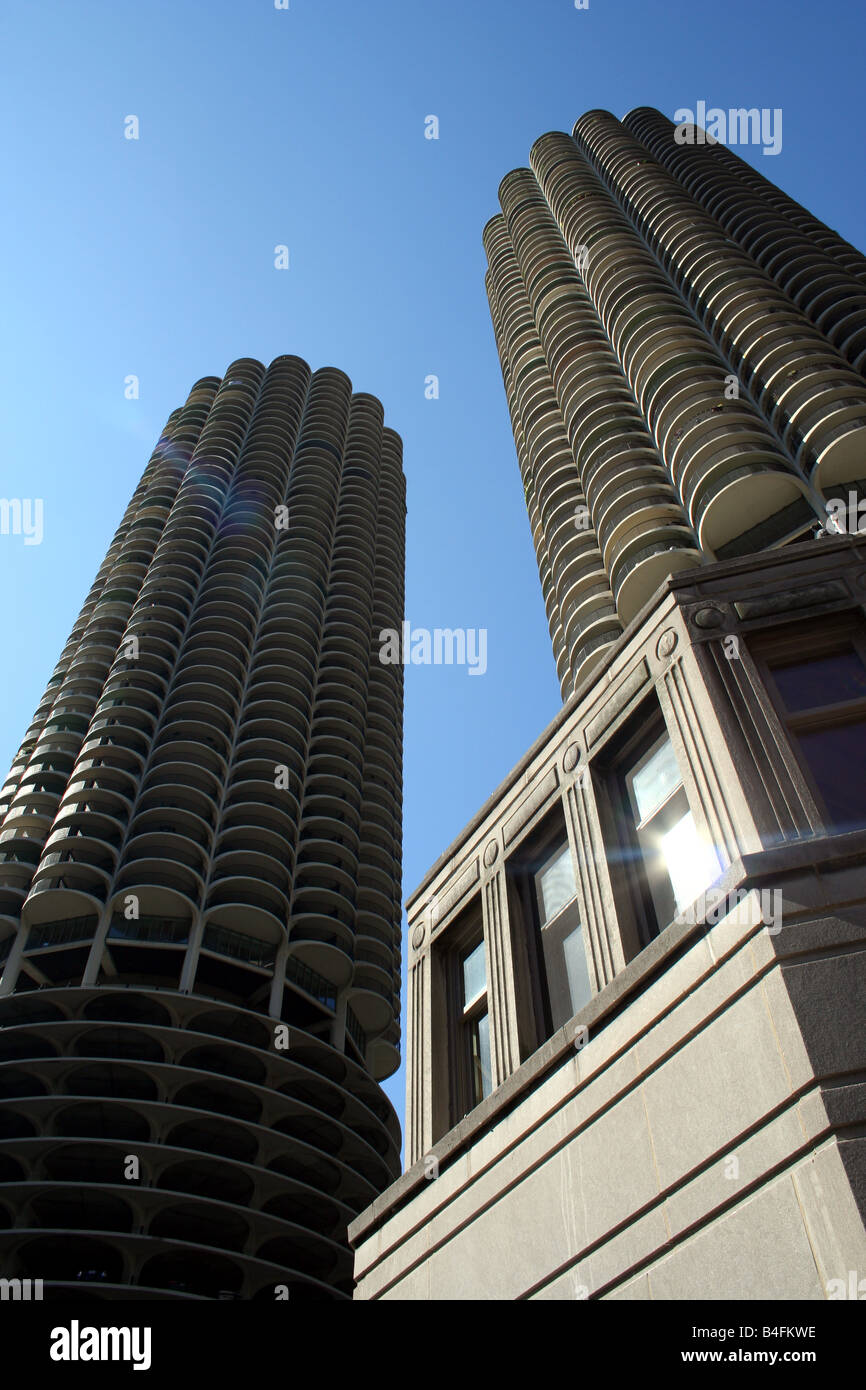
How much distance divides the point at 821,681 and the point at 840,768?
1278mm

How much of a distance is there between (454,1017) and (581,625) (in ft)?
56.4

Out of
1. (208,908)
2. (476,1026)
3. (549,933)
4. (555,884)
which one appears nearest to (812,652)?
(555,884)

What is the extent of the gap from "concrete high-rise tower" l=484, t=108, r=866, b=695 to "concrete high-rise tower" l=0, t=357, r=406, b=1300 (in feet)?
97.6

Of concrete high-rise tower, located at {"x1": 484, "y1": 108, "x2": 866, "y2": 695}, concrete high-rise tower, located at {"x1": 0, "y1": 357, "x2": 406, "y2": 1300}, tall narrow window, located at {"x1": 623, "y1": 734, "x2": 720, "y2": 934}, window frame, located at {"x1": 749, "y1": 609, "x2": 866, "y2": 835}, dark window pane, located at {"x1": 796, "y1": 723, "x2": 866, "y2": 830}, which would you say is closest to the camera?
dark window pane, located at {"x1": 796, "y1": 723, "x2": 866, "y2": 830}

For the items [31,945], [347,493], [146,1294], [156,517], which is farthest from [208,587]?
[146,1294]

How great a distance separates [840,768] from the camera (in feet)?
34.3

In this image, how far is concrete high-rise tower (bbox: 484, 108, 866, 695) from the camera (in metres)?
29.1

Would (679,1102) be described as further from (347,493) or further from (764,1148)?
(347,493)

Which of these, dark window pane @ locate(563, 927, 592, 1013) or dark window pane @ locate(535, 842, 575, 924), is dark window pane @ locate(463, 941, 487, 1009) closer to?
dark window pane @ locate(535, 842, 575, 924)

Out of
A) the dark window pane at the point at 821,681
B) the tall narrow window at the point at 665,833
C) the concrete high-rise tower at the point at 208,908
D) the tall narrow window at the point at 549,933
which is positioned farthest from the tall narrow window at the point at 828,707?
the concrete high-rise tower at the point at 208,908

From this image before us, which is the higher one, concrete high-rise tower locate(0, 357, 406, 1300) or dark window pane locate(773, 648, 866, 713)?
concrete high-rise tower locate(0, 357, 406, 1300)

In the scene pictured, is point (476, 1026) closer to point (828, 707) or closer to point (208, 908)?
point (828, 707)

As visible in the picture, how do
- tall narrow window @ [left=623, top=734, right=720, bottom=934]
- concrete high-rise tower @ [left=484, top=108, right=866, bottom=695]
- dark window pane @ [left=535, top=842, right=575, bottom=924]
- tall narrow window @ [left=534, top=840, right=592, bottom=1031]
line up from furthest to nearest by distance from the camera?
concrete high-rise tower @ [left=484, top=108, right=866, bottom=695], dark window pane @ [left=535, top=842, right=575, bottom=924], tall narrow window @ [left=534, top=840, right=592, bottom=1031], tall narrow window @ [left=623, top=734, right=720, bottom=934]

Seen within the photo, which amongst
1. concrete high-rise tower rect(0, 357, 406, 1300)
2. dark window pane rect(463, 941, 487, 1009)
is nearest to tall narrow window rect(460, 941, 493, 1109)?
dark window pane rect(463, 941, 487, 1009)
